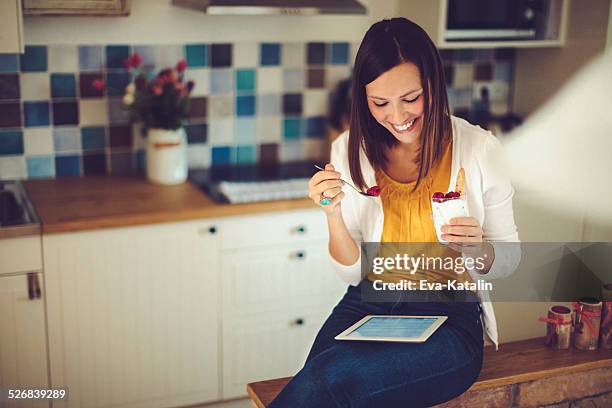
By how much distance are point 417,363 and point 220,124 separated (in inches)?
69.6

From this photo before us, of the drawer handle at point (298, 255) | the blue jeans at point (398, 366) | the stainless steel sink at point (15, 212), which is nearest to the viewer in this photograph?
the blue jeans at point (398, 366)

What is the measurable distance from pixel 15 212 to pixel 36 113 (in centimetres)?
46

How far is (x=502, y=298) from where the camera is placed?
10.3ft

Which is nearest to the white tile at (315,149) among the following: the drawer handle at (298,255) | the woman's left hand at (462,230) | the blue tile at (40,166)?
the drawer handle at (298,255)

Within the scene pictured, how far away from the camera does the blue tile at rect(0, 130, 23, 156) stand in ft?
9.89

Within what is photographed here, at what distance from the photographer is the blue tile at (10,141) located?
9.89ft

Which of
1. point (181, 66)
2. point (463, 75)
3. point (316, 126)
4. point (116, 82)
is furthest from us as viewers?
point (463, 75)

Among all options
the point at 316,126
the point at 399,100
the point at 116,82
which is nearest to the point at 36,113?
the point at 116,82

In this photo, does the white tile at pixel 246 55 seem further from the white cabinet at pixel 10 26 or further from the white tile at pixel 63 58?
the white cabinet at pixel 10 26

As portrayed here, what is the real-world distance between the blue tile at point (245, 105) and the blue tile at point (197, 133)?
152 mm

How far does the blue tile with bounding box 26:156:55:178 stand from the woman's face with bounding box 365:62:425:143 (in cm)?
165

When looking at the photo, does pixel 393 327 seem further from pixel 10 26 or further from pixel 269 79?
pixel 269 79

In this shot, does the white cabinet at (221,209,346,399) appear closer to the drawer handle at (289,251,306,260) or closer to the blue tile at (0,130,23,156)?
the drawer handle at (289,251,306,260)

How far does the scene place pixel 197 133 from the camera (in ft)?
10.8
